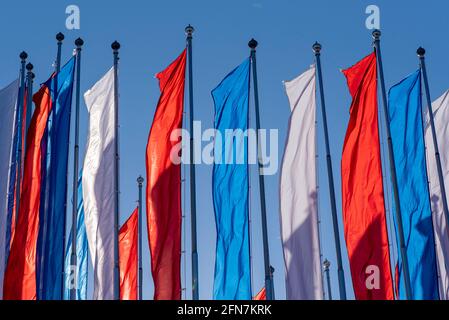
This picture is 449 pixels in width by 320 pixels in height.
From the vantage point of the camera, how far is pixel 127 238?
3036 cm

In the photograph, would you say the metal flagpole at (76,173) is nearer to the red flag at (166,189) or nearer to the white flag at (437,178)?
the red flag at (166,189)

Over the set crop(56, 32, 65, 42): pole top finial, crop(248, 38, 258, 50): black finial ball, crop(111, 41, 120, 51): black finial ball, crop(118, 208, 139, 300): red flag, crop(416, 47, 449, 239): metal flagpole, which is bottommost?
crop(118, 208, 139, 300): red flag

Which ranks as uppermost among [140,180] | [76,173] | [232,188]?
[140,180]

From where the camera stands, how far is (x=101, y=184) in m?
25.5

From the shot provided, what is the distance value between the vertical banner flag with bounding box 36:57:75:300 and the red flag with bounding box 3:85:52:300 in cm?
25

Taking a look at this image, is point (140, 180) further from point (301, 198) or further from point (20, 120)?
point (301, 198)

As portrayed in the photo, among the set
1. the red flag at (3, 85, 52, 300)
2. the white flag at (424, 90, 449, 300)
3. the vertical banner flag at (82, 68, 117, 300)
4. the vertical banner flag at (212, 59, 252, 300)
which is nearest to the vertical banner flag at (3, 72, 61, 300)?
the red flag at (3, 85, 52, 300)

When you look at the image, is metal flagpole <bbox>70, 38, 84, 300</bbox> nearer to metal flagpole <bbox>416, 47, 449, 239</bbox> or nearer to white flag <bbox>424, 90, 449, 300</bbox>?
white flag <bbox>424, 90, 449, 300</bbox>

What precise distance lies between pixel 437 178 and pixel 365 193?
13.0 ft

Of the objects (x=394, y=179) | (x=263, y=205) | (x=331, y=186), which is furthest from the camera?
(x=331, y=186)

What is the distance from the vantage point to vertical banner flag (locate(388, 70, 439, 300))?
77.1 ft

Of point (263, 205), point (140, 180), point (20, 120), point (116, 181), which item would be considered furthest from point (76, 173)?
point (140, 180)

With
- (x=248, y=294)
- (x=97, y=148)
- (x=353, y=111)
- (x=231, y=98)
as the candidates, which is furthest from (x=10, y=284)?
(x=353, y=111)

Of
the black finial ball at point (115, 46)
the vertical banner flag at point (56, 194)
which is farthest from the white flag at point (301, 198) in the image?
the vertical banner flag at point (56, 194)
